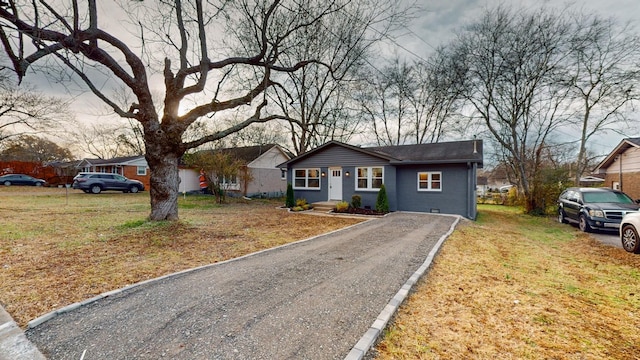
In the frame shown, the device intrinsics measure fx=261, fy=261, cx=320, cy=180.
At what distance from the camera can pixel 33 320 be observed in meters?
2.85

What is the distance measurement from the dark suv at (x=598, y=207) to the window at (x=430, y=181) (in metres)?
4.83

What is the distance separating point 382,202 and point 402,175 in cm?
196

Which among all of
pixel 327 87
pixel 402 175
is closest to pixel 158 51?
pixel 402 175

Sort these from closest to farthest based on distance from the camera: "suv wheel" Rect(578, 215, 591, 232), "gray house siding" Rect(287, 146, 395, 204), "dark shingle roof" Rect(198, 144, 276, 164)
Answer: "suv wheel" Rect(578, 215, 591, 232)
"gray house siding" Rect(287, 146, 395, 204)
"dark shingle roof" Rect(198, 144, 276, 164)

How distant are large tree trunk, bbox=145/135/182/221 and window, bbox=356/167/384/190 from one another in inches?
333

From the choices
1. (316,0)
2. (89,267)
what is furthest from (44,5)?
(316,0)

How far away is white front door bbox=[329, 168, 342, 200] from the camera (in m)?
14.3

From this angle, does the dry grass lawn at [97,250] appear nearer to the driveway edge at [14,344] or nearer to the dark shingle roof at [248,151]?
the driveway edge at [14,344]

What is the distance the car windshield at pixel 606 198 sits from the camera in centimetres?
930

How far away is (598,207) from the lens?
348 inches

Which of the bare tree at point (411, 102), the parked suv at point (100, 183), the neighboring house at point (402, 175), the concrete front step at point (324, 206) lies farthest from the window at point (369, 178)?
the parked suv at point (100, 183)

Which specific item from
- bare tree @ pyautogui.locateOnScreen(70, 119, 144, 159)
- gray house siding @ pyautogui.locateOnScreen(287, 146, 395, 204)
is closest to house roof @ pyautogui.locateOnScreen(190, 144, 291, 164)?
gray house siding @ pyautogui.locateOnScreen(287, 146, 395, 204)

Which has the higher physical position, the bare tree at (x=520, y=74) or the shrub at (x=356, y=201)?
the bare tree at (x=520, y=74)

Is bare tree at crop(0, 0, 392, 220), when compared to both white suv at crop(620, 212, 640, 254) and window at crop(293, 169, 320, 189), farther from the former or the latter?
white suv at crop(620, 212, 640, 254)
